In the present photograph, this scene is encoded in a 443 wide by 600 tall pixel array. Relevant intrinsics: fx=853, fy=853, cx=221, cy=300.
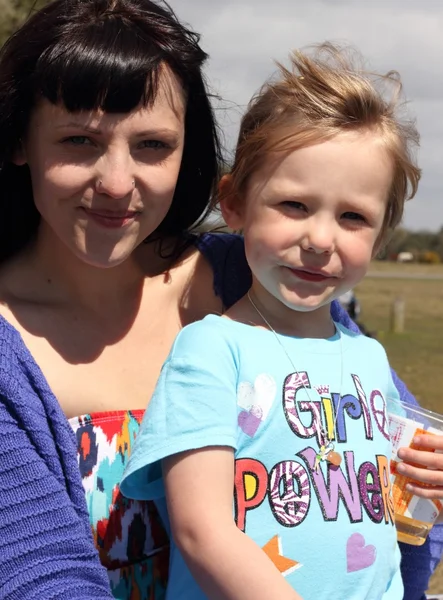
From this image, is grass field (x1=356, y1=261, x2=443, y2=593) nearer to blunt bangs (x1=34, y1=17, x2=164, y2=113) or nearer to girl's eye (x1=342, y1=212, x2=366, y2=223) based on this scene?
girl's eye (x1=342, y1=212, x2=366, y2=223)

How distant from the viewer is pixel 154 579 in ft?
6.81

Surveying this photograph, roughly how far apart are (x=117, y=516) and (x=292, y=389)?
56 centimetres

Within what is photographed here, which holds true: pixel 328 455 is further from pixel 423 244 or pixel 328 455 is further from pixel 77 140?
pixel 423 244

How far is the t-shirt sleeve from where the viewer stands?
168 cm

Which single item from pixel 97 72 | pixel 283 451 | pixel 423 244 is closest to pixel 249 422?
pixel 283 451

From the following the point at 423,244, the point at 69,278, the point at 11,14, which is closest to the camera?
the point at 69,278

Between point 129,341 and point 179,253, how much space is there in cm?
34

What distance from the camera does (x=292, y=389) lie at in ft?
6.02

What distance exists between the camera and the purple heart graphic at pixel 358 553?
179 centimetres

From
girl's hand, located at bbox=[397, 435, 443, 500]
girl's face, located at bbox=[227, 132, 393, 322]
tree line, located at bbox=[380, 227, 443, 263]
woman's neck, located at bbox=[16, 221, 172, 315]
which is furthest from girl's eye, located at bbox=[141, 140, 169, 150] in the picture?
tree line, located at bbox=[380, 227, 443, 263]

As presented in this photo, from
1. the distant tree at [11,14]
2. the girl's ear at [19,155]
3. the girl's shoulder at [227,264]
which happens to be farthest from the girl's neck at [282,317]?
the distant tree at [11,14]

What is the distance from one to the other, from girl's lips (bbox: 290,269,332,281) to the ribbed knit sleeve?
2.02ft

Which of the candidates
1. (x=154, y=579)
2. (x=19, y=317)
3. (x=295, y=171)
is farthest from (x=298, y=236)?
(x=154, y=579)

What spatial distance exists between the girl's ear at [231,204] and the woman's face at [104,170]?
14 cm
